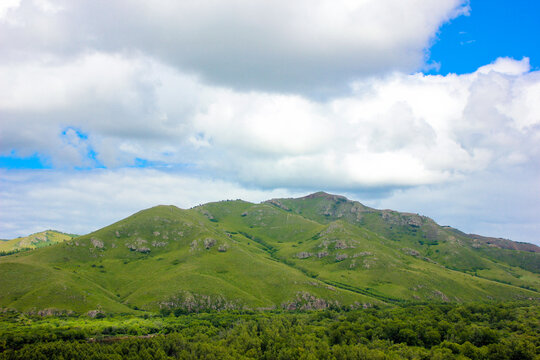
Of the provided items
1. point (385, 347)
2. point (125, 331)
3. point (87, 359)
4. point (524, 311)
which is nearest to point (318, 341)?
point (385, 347)

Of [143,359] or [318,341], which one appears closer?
[143,359]

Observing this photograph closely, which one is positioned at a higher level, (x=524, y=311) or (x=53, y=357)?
(x=524, y=311)

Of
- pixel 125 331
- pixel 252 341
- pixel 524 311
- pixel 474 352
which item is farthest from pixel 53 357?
pixel 524 311

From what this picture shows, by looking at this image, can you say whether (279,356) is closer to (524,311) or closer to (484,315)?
(484,315)

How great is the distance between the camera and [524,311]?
198750mm

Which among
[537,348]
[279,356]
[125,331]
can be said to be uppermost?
[537,348]

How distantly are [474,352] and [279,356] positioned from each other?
3174 inches

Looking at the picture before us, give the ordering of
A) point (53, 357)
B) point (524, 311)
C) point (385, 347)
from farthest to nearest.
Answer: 1. point (524, 311)
2. point (385, 347)
3. point (53, 357)

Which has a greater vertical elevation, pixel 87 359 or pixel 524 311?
pixel 524 311

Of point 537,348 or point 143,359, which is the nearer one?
point 537,348

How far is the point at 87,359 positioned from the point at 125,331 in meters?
61.9

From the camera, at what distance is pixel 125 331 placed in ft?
612

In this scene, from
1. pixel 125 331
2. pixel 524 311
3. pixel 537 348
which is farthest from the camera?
pixel 524 311

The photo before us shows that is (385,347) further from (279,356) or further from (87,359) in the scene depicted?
(87,359)
